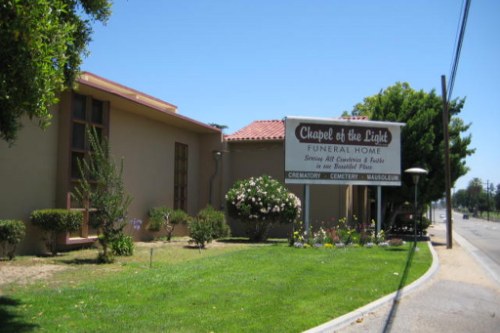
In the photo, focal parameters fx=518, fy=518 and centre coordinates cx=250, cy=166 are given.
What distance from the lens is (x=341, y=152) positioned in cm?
1891

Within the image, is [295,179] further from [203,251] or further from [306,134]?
[203,251]

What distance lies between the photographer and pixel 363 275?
11.0 metres

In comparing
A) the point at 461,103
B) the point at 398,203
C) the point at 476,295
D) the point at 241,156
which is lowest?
the point at 476,295

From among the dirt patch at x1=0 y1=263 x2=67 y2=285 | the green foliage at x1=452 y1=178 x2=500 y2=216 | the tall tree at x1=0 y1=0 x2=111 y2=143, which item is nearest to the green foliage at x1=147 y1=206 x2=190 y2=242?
the dirt patch at x1=0 y1=263 x2=67 y2=285

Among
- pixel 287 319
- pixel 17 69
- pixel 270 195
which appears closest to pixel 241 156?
pixel 270 195

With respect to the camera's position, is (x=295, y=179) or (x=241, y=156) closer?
(x=295, y=179)

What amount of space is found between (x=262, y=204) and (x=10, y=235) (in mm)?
9069

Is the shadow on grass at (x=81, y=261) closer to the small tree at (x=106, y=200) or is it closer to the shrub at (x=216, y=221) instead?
the small tree at (x=106, y=200)

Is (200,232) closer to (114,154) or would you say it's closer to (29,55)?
(114,154)

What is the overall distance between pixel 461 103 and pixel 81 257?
63.9ft

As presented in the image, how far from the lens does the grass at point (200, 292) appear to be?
6598 mm

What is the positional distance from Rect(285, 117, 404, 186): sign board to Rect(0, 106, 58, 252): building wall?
313 inches

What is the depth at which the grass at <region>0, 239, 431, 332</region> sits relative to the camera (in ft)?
21.6

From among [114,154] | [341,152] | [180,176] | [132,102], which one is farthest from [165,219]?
[341,152]
